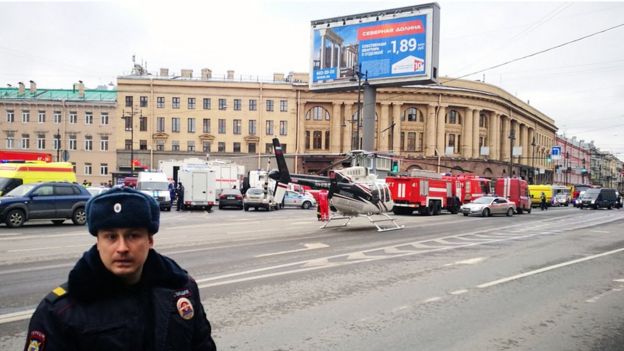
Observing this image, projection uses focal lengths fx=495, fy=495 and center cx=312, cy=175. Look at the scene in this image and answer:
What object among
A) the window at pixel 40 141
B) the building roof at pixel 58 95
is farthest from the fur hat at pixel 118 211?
the window at pixel 40 141

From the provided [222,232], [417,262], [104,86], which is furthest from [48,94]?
[417,262]

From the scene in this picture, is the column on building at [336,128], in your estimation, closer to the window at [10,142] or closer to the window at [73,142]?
the window at [73,142]

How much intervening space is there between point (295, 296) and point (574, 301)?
471 centimetres

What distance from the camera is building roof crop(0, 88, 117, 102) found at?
62.0 metres

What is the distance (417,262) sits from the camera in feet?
39.0

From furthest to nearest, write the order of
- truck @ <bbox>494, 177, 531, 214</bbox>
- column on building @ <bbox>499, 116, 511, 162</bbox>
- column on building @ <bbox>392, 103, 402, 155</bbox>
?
column on building @ <bbox>499, 116, 511, 162</bbox>, column on building @ <bbox>392, 103, 402, 155</bbox>, truck @ <bbox>494, 177, 531, 214</bbox>

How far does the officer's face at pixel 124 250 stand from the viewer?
2.23m

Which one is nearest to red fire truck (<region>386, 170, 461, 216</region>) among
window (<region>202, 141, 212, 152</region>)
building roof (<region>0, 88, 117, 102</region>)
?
window (<region>202, 141, 212, 152</region>)

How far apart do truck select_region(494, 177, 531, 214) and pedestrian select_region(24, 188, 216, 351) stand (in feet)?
131

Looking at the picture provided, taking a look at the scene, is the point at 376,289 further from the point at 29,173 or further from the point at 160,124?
the point at 160,124

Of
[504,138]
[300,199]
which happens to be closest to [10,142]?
[300,199]

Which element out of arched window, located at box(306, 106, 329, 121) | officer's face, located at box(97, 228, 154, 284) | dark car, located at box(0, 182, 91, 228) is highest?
arched window, located at box(306, 106, 329, 121)

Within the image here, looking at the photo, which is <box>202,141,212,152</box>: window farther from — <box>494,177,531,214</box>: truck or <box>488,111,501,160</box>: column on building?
<box>488,111,501,160</box>: column on building

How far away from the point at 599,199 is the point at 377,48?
33211mm
